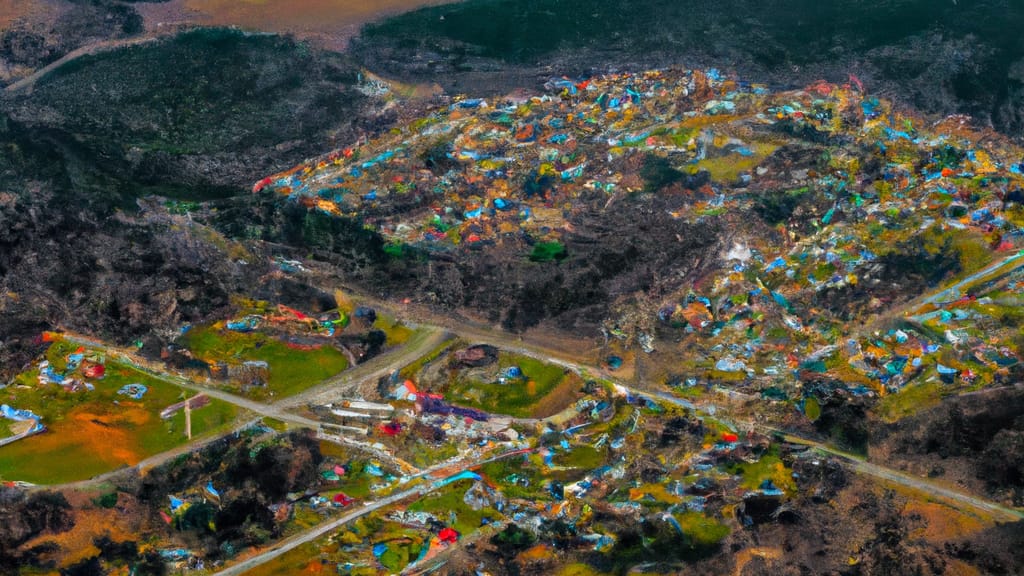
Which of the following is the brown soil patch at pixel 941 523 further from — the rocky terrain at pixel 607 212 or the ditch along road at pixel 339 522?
the ditch along road at pixel 339 522

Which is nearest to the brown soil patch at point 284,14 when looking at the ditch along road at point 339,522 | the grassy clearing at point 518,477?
the ditch along road at point 339,522

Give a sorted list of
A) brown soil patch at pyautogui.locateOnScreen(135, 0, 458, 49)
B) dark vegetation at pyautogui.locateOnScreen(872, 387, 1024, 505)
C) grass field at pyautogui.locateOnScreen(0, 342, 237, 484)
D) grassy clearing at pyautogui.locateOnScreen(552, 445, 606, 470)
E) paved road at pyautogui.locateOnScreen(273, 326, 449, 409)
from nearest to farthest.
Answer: dark vegetation at pyautogui.locateOnScreen(872, 387, 1024, 505) < grass field at pyautogui.locateOnScreen(0, 342, 237, 484) < grassy clearing at pyautogui.locateOnScreen(552, 445, 606, 470) < paved road at pyautogui.locateOnScreen(273, 326, 449, 409) < brown soil patch at pyautogui.locateOnScreen(135, 0, 458, 49)

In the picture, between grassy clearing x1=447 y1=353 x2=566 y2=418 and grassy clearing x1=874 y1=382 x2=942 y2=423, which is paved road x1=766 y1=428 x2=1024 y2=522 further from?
grassy clearing x1=447 y1=353 x2=566 y2=418

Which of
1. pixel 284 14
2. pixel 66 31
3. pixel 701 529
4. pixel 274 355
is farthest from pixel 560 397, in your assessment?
pixel 66 31

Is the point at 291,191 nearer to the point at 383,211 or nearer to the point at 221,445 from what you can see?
the point at 383,211

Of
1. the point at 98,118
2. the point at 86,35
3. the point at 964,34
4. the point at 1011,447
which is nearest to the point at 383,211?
A: the point at 98,118

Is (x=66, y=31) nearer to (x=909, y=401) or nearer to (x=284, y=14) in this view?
(x=284, y=14)

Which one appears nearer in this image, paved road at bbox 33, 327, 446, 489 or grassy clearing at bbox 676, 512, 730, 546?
grassy clearing at bbox 676, 512, 730, 546

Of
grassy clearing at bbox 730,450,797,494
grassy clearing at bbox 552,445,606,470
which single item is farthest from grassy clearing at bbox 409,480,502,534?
grassy clearing at bbox 730,450,797,494
